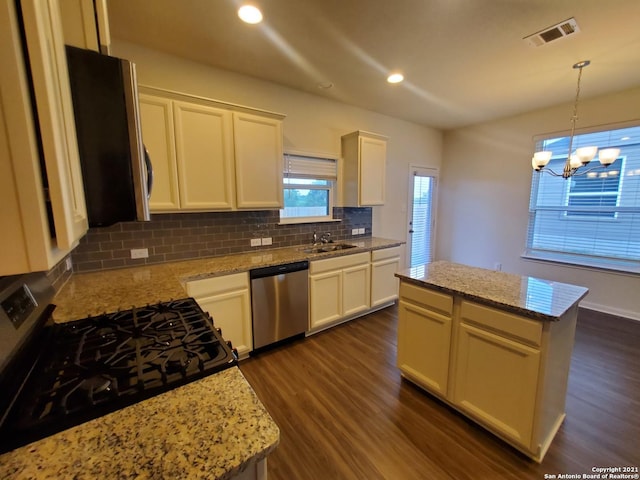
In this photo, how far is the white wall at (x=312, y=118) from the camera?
244 cm

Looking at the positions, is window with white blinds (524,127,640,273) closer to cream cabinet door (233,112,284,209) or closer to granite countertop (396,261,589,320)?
granite countertop (396,261,589,320)

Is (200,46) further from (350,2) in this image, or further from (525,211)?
(525,211)

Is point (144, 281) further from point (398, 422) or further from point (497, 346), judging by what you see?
point (497, 346)

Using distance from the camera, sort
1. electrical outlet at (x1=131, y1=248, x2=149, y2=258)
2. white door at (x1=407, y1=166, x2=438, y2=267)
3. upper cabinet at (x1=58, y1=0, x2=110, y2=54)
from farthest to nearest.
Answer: white door at (x1=407, y1=166, x2=438, y2=267) → electrical outlet at (x1=131, y1=248, x2=149, y2=258) → upper cabinet at (x1=58, y1=0, x2=110, y2=54)

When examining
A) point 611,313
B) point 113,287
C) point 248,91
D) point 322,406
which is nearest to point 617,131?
point 611,313

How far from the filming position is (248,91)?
290 cm

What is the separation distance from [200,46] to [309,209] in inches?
77.7

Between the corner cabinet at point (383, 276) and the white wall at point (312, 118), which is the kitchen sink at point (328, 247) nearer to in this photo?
the corner cabinet at point (383, 276)

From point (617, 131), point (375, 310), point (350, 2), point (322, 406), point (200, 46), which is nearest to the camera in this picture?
point (350, 2)

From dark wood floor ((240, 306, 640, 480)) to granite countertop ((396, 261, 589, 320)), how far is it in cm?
91

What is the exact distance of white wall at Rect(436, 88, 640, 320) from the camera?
346 cm

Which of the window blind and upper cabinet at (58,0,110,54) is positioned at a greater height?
upper cabinet at (58,0,110,54)

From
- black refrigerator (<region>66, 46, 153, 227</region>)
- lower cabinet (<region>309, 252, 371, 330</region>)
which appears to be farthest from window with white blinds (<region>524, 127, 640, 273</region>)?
black refrigerator (<region>66, 46, 153, 227</region>)

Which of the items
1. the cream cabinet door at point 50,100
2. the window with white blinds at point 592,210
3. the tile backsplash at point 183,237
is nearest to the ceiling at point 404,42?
the window with white blinds at point 592,210
